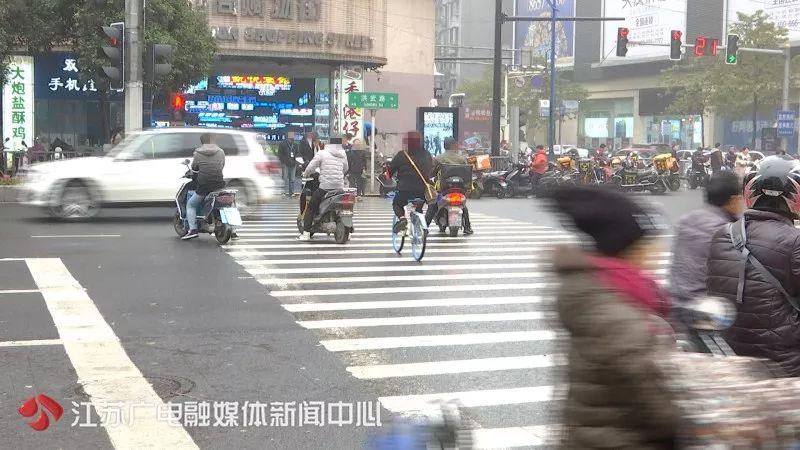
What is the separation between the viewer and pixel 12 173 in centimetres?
2511

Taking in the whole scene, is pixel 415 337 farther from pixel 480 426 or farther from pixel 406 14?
pixel 406 14

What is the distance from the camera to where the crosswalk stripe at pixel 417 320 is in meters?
8.76

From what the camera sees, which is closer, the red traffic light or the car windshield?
the car windshield

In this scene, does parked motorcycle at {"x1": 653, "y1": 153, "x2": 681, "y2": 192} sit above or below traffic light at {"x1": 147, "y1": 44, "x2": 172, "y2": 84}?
below

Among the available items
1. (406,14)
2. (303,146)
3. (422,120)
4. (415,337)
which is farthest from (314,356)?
(406,14)

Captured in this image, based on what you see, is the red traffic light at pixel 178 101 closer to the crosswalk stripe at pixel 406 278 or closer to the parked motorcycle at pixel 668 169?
the parked motorcycle at pixel 668 169

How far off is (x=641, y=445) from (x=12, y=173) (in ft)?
81.4

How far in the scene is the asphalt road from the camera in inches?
227

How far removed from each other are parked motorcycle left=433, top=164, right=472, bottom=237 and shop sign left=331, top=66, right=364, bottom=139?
18.3 metres

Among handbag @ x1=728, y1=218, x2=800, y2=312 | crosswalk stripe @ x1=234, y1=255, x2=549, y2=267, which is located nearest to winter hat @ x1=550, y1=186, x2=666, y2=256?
handbag @ x1=728, y1=218, x2=800, y2=312

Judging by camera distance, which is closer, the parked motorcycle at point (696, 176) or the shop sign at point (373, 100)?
the shop sign at point (373, 100)

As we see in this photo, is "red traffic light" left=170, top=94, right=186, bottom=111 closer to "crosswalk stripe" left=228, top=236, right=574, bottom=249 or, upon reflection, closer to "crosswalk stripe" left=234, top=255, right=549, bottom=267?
"crosswalk stripe" left=228, top=236, right=574, bottom=249

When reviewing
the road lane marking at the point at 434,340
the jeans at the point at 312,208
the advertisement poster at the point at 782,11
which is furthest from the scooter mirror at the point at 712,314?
the advertisement poster at the point at 782,11

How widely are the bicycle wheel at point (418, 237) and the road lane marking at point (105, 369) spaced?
178 inches
